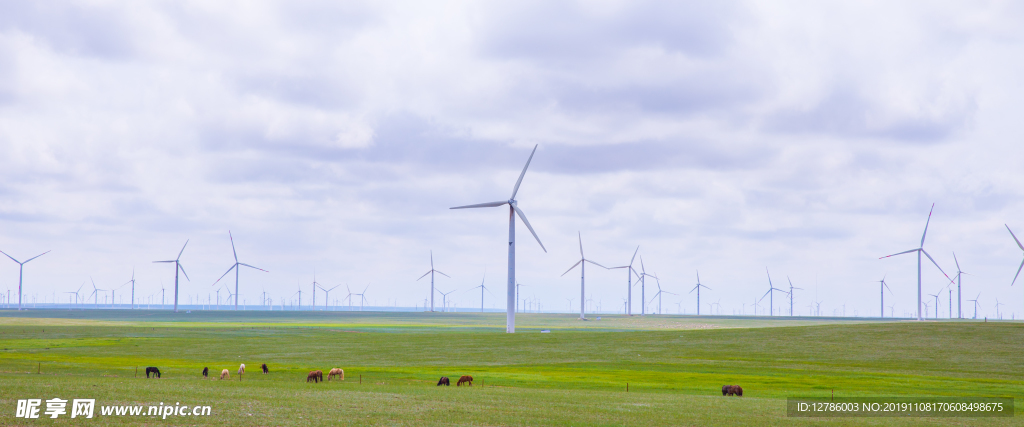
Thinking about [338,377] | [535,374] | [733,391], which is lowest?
[535,374]

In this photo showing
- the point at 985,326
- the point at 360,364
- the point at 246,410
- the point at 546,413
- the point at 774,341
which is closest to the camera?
the point at 246,410

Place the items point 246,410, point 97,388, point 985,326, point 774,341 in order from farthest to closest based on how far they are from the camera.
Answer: point 985,326 < point 774,341 < point 97,388 < point 246,410

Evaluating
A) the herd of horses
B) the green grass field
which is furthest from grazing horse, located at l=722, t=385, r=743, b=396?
the green grass field

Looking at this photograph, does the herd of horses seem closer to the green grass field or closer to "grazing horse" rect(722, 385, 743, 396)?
"grazing horse" rect(722, 385, 743, 396)

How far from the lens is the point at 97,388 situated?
34.4 metres

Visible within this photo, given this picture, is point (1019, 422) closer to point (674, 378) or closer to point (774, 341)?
point (674, 378)

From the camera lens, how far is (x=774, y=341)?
83.2 m

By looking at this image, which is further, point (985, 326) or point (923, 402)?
point (985, 326)

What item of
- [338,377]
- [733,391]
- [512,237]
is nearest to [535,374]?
[338,377]

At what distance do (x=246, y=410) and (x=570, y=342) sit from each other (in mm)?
59636

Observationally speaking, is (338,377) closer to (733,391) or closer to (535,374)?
(535,374)

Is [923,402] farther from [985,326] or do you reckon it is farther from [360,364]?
[985,326]

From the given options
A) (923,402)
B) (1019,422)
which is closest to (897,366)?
(923,402)

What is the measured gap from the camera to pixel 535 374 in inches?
2160
